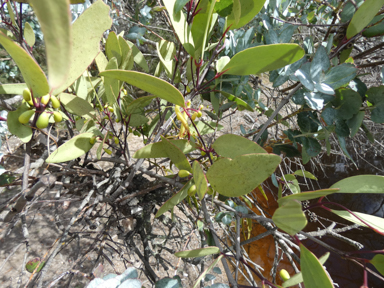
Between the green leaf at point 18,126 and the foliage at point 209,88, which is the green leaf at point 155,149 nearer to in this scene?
the foliage at point 209,88

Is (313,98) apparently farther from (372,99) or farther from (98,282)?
(98,282)

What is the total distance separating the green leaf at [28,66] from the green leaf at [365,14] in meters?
0.42

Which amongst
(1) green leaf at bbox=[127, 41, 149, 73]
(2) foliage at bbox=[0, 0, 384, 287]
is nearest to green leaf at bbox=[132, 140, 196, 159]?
(2) foliage at bbox=[0, 0, 384, 287]

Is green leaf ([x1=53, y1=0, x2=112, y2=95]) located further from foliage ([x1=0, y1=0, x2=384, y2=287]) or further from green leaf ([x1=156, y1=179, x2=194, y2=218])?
green leaf ([x1=156, y1=179, x2=194, y2=218])

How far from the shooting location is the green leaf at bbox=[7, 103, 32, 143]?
0.31 meters

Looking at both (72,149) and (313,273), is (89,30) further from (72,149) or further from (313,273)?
(313,273)

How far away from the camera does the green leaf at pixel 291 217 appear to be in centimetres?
21

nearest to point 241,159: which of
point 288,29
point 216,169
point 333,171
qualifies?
point 216,169

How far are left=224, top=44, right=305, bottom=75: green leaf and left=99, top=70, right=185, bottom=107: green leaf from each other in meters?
0.11

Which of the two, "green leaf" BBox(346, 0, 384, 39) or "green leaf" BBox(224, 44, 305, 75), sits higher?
"green leaf" BBox(346, 0, 384, 39)

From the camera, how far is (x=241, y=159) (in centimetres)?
24

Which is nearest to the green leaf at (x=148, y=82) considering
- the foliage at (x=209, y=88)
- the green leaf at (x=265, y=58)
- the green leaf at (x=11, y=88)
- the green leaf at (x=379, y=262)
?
the foliage at (x=209, y=88)

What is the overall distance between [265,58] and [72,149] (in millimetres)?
304

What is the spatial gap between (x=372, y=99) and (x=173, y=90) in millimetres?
406
